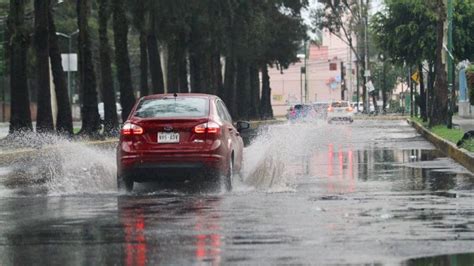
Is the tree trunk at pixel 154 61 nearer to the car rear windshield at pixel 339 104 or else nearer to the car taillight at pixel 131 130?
the car rear windshield at pixel 339 104

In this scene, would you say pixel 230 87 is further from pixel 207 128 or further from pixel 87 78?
pixel 207 128

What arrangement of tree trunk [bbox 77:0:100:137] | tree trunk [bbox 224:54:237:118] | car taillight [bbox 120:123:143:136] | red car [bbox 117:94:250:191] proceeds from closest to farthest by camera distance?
red car [bbox 117:94:250:191], car taillight [bbox 120:123:143:136], tree trunk [bbox 77:0:100:137], tree trunk [bbox 224:54:237:118]

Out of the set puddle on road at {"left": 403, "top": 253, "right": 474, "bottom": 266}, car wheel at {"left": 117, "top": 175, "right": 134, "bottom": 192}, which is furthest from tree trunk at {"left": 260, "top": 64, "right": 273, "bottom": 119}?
puddle on road at {"left": 403, "top": 253, "right": 474, "bottom": 266}

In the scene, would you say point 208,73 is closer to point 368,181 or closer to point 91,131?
point 91,131

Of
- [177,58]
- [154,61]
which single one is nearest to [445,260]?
[154,61]

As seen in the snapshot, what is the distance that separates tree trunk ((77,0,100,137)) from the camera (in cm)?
4284

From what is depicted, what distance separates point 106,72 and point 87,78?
5.68 ft

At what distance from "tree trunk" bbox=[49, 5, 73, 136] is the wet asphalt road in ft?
58.1

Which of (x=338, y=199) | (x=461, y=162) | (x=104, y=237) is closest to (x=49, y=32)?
(x=461, y=162)

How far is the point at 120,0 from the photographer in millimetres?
43531

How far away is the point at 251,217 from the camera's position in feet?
46.5

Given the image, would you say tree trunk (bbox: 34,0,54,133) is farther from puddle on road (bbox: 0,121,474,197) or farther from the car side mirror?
the car side mirror

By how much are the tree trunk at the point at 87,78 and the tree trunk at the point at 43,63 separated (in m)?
2.37

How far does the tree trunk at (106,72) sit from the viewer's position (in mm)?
43812
